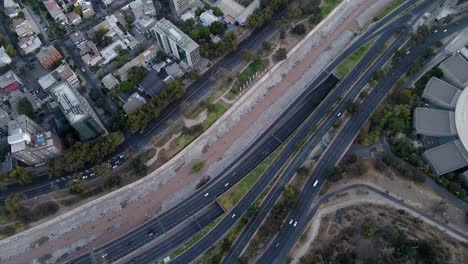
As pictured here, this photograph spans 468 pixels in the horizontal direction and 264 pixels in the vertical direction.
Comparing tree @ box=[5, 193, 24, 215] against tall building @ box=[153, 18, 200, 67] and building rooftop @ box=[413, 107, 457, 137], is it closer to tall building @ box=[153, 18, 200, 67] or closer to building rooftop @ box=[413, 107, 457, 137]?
tall building @ box=[153, 18, 200, 67]

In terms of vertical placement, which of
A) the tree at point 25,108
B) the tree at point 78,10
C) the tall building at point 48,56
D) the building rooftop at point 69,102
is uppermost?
the tree at point 78,10

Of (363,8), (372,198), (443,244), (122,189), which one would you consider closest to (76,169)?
(122,189)

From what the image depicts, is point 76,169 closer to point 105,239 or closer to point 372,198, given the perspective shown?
point 105,239

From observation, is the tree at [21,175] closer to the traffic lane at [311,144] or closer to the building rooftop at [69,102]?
the building rooftop at [69,102]

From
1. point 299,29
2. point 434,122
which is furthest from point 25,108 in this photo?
point 434,122

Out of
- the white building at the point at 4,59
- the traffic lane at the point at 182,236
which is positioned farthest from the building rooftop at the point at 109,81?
the traffic lane at the point at 182,236

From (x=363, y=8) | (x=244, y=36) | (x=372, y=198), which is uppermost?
(x=363, y=8)

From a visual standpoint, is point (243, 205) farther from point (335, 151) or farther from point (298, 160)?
point (335, 151)
